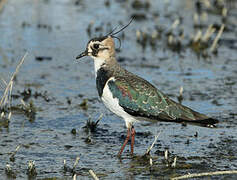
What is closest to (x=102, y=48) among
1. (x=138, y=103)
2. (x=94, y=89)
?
(x=138, y=103)

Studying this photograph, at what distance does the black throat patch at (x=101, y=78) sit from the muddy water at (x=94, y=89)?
0.79 meters

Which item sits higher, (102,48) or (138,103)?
(102,48)

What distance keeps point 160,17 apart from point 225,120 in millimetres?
7061

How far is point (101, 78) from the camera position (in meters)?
7.38

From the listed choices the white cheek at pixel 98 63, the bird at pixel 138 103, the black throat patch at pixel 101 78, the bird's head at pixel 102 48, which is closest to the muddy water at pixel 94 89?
the bird at pixel 138 103

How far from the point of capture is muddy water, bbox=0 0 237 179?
22.9 feet

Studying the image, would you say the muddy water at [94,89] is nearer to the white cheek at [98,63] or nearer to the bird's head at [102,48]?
the white cheek at [98,63]

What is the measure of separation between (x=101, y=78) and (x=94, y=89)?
2754 millimetres

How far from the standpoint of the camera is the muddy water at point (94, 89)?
697cm

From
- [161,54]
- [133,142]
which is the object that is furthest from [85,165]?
[161,54]

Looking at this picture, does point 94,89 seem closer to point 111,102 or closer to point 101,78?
point 101,78

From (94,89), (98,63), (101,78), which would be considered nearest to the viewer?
(101,78)

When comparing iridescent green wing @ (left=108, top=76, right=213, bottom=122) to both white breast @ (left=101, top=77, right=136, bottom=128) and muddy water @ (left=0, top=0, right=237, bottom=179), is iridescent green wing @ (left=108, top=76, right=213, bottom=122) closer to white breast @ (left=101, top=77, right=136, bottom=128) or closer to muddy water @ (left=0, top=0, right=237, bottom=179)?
white breast @ (left=101, top=77, right=136, bottom=128)

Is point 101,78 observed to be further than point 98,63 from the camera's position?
No
